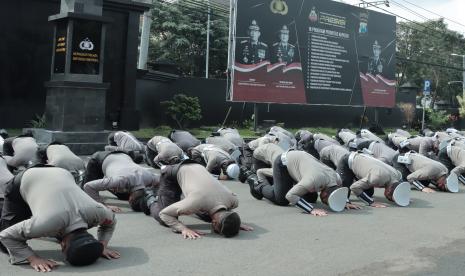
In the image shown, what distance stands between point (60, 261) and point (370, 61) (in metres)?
23.1

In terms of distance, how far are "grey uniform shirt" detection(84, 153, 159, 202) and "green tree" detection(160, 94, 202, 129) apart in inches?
492

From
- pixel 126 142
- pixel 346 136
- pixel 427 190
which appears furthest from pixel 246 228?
pixel 346 136

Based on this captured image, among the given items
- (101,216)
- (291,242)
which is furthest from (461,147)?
(101,216)

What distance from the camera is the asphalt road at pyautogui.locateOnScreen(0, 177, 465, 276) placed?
471 centimetres

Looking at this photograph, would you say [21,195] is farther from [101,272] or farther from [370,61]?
[370,61]

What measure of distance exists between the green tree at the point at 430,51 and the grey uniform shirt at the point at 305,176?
4182 cm

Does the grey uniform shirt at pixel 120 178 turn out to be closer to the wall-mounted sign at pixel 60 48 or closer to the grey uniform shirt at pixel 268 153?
the grey uniform shirt at pixel 268 153

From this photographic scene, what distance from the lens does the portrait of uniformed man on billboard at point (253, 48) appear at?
66.1ft

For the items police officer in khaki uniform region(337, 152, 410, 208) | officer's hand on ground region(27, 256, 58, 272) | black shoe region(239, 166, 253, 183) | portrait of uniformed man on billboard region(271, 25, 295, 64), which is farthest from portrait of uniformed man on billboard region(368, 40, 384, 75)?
officer's hand on ground region(27, 256, 58, 272)

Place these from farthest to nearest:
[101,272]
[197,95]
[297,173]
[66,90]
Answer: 1. [197,95]
2. [66,90]
3. [297,173]
4. [101,272]

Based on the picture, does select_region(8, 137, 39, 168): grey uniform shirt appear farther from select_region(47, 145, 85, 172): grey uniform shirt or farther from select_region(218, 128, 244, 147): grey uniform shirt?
select_region(218, 128, 244, 147): grey uniform shirt

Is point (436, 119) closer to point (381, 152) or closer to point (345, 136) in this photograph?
point (345, 136)

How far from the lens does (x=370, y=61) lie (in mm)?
25812

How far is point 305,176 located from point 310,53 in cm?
1650
